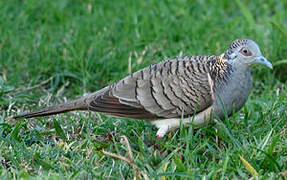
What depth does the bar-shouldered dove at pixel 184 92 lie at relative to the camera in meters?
4.37

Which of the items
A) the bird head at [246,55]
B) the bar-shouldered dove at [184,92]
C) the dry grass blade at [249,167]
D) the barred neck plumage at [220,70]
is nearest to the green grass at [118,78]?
the dry grass blade at [249,167]

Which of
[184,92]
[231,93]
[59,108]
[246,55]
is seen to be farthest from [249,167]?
[59,108]

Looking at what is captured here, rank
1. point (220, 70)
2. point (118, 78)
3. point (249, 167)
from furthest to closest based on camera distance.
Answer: point (118, 78) → point (220, 70) → point (249, 167)

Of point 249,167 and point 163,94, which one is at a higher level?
point 163,94

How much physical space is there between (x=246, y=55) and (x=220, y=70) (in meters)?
0.23

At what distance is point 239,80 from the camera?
14.5 feet

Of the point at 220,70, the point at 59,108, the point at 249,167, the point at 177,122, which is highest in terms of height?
the point at 220,70

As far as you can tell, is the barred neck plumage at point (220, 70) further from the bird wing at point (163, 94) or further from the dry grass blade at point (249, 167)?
the dry grass blade at point (249, 167)

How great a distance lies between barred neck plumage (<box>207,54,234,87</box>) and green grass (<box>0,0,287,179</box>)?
336mm

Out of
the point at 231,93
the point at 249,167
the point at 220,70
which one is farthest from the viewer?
the point at 220,70

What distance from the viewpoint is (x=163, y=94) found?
176 inches

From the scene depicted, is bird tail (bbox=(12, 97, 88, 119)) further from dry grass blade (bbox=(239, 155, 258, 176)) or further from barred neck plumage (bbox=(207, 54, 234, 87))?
dry grass blade (bbox=(239, 155, 258, 176))

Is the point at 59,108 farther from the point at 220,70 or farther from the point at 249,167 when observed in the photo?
the point at 249,167

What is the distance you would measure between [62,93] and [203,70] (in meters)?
1.76
